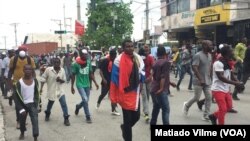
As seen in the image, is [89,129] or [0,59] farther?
[0,59]

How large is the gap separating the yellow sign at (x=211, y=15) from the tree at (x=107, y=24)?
362 inches

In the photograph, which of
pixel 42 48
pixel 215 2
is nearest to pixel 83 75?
pixel 215 2

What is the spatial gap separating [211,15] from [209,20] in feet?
1.37

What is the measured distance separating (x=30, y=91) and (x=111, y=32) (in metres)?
31.3

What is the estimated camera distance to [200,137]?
4.77 m

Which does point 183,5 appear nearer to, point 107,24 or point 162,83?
point 107,24

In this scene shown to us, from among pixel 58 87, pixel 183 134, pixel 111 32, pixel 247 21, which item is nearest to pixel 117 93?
pixel 183 134

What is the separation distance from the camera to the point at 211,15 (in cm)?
2895

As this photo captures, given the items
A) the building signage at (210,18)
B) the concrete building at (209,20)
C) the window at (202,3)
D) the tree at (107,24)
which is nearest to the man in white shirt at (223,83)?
the concrete building at (209,20)

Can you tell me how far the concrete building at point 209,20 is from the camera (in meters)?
26.2

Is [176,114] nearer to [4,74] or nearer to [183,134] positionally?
[183,134]

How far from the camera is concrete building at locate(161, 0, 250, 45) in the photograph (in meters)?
26.2

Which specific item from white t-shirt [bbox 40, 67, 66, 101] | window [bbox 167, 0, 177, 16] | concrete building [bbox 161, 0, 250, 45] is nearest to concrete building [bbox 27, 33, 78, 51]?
window [bbox 167, 0, 177, 16]

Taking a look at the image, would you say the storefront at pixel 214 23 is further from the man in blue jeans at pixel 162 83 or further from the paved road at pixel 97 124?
the man in blue jeans at pixel 162 83
